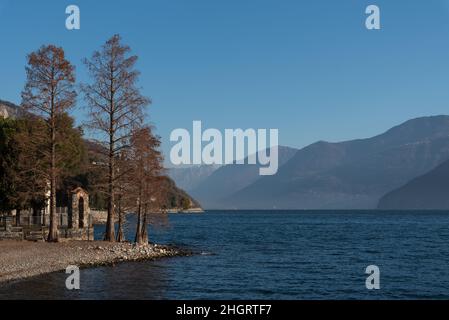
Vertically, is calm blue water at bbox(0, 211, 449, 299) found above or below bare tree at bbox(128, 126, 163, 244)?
below

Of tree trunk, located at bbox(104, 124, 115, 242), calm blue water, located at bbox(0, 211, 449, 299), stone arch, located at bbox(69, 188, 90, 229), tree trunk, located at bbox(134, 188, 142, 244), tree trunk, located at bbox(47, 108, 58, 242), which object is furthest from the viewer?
stone arch, located at bbox(69, 188, 90, 229)

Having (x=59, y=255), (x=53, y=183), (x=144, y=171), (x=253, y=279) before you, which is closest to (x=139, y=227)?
(x=144, y=171)

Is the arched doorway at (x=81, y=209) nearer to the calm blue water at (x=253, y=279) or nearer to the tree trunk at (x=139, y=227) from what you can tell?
the tree trunk at (x=139, y=227)

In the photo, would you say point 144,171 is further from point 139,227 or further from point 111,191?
point 139,227

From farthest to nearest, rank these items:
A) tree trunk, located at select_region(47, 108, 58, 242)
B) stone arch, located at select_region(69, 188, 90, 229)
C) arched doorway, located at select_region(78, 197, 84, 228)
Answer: arched doorway, located at select_region(78, 197, 84, 228)
stone arch, located at select_region(69, 188, 90, 229)
tree trunk, located at select_region(47, 108, 58, 242)

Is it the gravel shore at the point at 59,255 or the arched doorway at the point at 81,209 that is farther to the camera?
the arched doorway at the point at 81,209

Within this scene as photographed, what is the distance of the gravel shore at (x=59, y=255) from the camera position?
3366 cm

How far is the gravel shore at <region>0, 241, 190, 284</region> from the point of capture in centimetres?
3366

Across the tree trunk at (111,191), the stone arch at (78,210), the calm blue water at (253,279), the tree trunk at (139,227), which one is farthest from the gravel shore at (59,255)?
the stone arch at (78,210)

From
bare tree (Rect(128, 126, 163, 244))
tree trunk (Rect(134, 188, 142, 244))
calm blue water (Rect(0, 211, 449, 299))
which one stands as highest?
bare tree (Rect(128, 126, 163, 244))

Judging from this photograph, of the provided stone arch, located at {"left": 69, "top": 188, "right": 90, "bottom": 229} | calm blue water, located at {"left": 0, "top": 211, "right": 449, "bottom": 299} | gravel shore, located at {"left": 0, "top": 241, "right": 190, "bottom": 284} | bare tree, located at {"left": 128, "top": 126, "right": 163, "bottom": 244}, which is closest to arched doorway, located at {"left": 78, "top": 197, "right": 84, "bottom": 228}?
stone arch, located at {"left": 69, "top": 188, "right": 90, "bottom": 229}

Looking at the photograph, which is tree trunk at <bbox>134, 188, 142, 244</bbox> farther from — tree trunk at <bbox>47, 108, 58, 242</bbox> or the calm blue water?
tree trunk at <bbox>47, 108, 58, 242</bbox>
